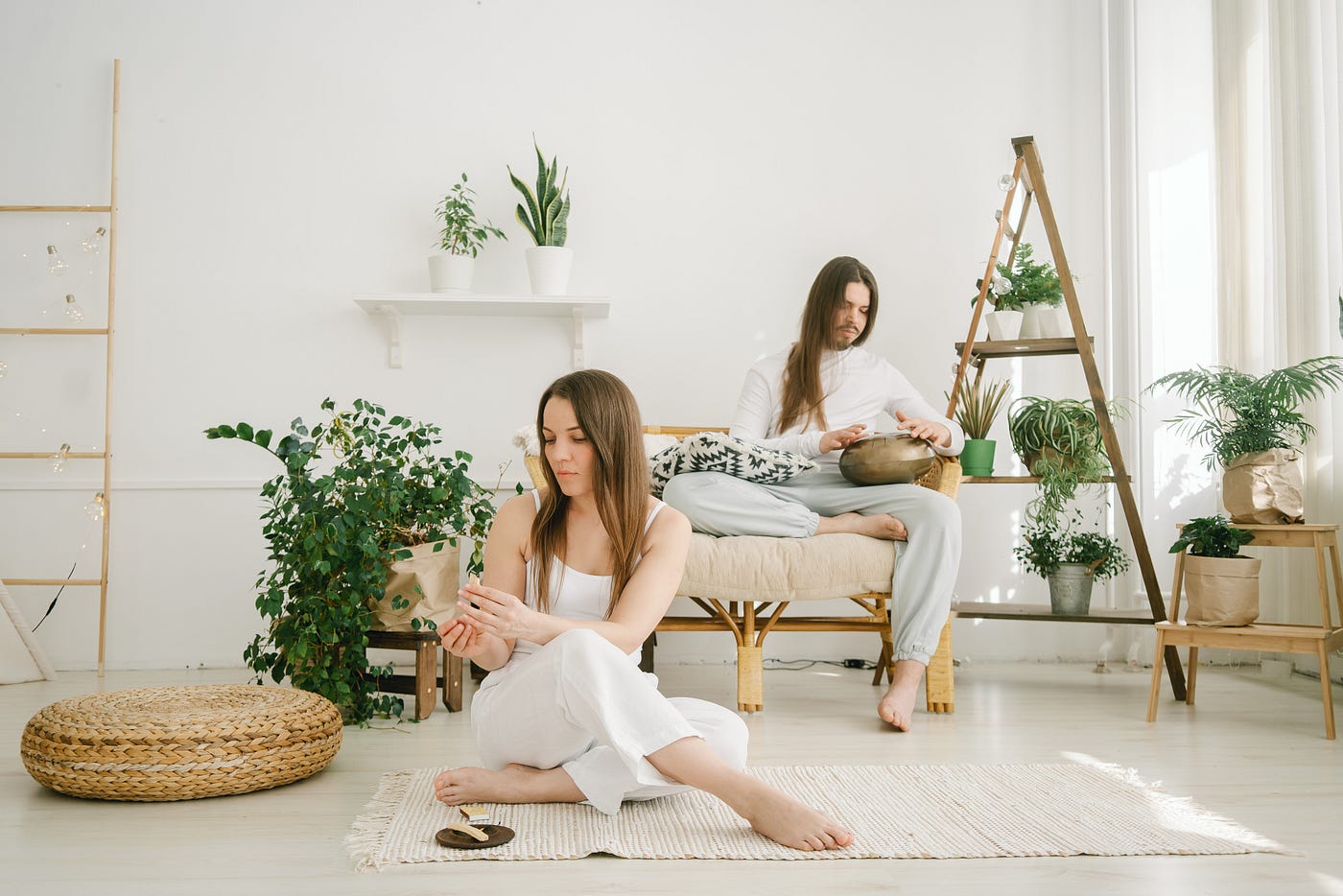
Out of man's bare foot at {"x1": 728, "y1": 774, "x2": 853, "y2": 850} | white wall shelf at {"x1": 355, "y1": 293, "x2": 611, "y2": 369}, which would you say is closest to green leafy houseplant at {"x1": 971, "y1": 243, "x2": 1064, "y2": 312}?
white wall shelf at {"x1": 355, "y1": 293, "x2": 611, "y2": 369}

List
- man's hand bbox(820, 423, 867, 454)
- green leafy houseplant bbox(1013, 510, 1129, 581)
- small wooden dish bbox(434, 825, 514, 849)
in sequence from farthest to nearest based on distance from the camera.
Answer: green leafy houseplant bbox(1013, 510, 1129, 581)
man's hand bbox(820, 423, 867, 454)
small wooden dish bbox(434, 825, 514, 849)

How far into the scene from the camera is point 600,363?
3.46m

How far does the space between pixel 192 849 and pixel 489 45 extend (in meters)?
2.74

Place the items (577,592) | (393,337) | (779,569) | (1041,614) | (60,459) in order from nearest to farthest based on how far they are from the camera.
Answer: (577,592), (779,569), (1041,614), (60,459), (393,337)

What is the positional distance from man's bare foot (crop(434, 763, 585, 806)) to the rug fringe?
0.10 meters

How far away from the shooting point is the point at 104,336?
131 inches

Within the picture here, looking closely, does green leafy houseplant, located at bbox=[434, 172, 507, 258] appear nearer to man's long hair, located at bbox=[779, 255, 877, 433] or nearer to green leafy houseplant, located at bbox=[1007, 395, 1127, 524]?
man's long hair, located at bbox=[779, 255, 877, 433]

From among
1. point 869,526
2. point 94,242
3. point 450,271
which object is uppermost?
point 94,242

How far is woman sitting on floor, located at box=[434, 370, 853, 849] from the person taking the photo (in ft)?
4.87

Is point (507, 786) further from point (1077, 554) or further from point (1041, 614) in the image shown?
point (1077, 554)

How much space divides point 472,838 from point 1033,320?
7.48ft

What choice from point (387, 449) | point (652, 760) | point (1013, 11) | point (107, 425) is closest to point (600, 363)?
point (387, 449)

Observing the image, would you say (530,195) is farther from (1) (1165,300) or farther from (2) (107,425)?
(1) (1165,300)

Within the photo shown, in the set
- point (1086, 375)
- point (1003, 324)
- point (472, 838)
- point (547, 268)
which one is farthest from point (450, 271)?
point (472, 838)
